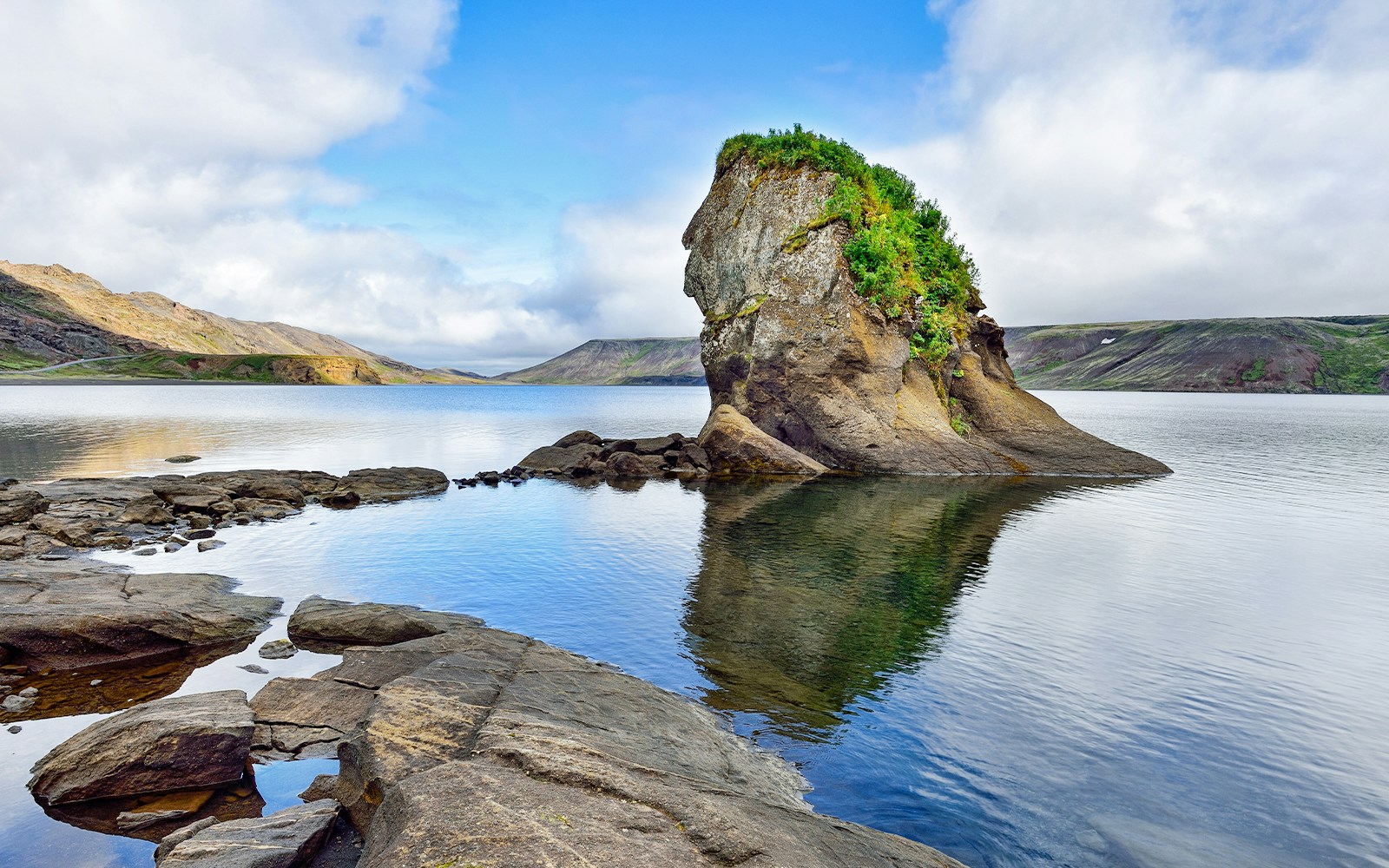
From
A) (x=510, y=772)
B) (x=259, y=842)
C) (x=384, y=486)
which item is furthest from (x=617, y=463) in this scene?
(x=510, y=772)

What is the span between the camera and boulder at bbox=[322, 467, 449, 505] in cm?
3183

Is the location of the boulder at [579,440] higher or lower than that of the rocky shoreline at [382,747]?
higher

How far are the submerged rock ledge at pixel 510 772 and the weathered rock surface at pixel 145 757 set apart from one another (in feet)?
0.10

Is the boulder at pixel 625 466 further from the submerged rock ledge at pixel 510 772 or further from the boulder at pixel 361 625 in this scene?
the submerged rock ledge at pixel 510 772

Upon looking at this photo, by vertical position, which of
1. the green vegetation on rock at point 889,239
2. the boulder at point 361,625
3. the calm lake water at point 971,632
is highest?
the green vegetation on rock at point 889,239

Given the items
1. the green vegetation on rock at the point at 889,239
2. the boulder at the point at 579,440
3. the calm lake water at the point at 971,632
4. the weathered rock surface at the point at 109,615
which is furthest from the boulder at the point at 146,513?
the green vegetation on rock at the point at 889,239

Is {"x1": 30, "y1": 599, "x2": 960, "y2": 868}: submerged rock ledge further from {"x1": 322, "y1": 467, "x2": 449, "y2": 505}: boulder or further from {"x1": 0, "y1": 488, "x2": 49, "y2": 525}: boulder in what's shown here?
{"x1": 322, "y1": 467, "x2": 449, "y2": 505}: boulder

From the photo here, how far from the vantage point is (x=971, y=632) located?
1526cm

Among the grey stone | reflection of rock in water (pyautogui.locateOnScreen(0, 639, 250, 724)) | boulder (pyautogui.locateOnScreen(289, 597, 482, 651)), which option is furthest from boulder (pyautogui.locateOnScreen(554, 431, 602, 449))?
reflection of rock in water (pyautogui.locateOnScreen(0, 639, 250, 724))

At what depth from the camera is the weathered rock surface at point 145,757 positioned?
27.2 feet

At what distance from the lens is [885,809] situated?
888cm

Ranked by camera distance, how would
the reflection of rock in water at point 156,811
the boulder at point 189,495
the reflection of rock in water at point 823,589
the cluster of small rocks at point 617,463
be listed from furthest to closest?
the cluster of small rocks at point 617,463
the boulder at point 189,495
the reflection of rock in water at point 823,589
the reflection of rock in water at point 156,811

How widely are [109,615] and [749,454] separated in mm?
32326

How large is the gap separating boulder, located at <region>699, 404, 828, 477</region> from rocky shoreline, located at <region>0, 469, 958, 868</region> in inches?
1123
